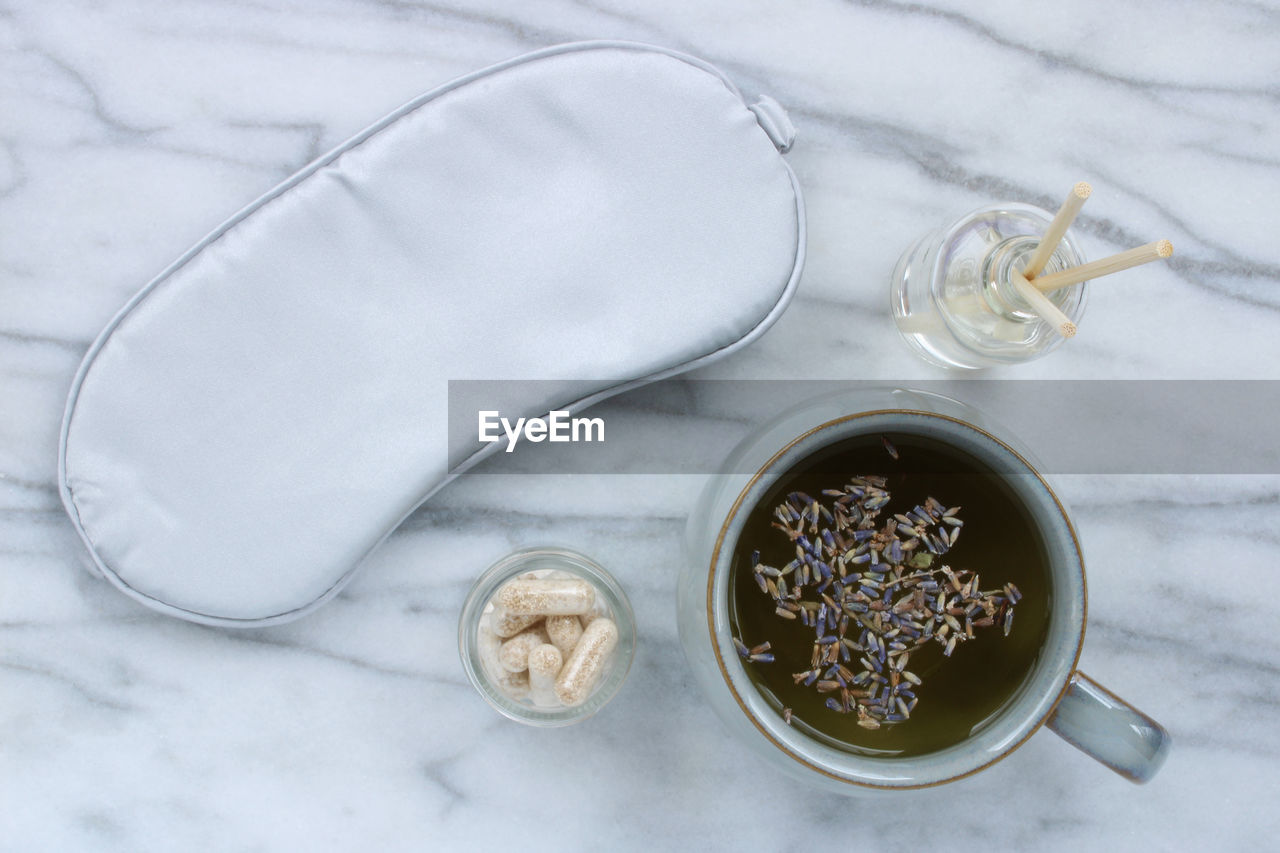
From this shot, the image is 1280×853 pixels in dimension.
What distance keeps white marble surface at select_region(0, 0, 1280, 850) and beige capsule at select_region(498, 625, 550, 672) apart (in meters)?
0.07

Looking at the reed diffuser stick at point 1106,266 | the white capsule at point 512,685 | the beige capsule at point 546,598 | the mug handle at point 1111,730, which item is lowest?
the white capsule at point 512,685

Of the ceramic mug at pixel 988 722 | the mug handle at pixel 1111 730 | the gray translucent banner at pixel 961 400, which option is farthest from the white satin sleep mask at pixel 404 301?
the mug handle at pixel 1111 730

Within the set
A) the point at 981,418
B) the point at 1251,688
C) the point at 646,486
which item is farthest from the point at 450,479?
the point at 1251,688

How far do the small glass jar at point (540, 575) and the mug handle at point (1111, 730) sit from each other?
10.6 inches

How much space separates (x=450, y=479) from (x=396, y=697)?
0.54ft

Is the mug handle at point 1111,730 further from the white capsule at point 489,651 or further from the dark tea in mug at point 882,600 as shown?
the white capsule at point 489,651

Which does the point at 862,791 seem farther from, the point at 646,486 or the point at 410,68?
the point at 410,68

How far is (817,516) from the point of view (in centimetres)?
55

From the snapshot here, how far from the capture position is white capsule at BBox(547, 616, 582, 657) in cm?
63

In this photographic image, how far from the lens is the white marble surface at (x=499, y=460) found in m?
0.68

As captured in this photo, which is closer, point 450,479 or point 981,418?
point 981,418

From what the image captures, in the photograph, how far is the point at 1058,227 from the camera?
0.52 metres

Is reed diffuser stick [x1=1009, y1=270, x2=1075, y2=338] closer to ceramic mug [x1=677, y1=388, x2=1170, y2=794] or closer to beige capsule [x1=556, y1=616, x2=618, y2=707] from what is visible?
ceramic mug [x1=677, y1=388, x2=1170, y2=794]

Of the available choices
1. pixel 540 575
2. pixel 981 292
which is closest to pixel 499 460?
pixel 540 575
